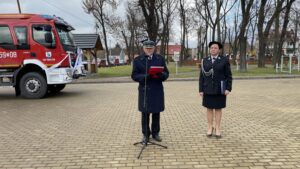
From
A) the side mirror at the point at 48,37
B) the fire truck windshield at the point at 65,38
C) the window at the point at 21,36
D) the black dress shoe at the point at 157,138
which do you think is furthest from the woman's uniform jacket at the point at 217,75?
the window at the point at 21,36

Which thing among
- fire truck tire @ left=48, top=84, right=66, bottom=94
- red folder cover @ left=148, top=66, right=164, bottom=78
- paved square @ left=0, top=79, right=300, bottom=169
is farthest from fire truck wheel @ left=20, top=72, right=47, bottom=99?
red folder cover @ left=148, top=66, right=164, bottom=78

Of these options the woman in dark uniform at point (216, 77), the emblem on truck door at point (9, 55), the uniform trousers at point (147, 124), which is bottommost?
the uniform trousers at point (147, 124)

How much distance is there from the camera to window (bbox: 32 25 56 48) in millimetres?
13938

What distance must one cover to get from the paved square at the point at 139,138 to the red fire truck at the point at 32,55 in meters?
2.50

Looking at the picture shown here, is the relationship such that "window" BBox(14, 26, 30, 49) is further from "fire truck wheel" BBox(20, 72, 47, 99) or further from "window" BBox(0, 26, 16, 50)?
"fire truck wheel" BBox(20, 72, 47, 99)

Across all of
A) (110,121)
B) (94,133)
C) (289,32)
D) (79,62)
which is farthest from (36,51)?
(289,32)

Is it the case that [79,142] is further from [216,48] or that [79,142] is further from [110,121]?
[216,48]

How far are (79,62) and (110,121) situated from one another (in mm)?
6999

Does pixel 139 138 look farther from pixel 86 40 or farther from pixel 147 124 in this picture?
pixel 86 40

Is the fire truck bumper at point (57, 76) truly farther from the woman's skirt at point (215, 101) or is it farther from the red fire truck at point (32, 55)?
the woman's skirt at point (215, 101)

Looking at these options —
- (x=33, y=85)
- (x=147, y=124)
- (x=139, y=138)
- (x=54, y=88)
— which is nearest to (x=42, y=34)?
(x=33, y=85)

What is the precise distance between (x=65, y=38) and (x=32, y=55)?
154 centimetres

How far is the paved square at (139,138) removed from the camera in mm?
5543

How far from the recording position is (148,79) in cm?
631
